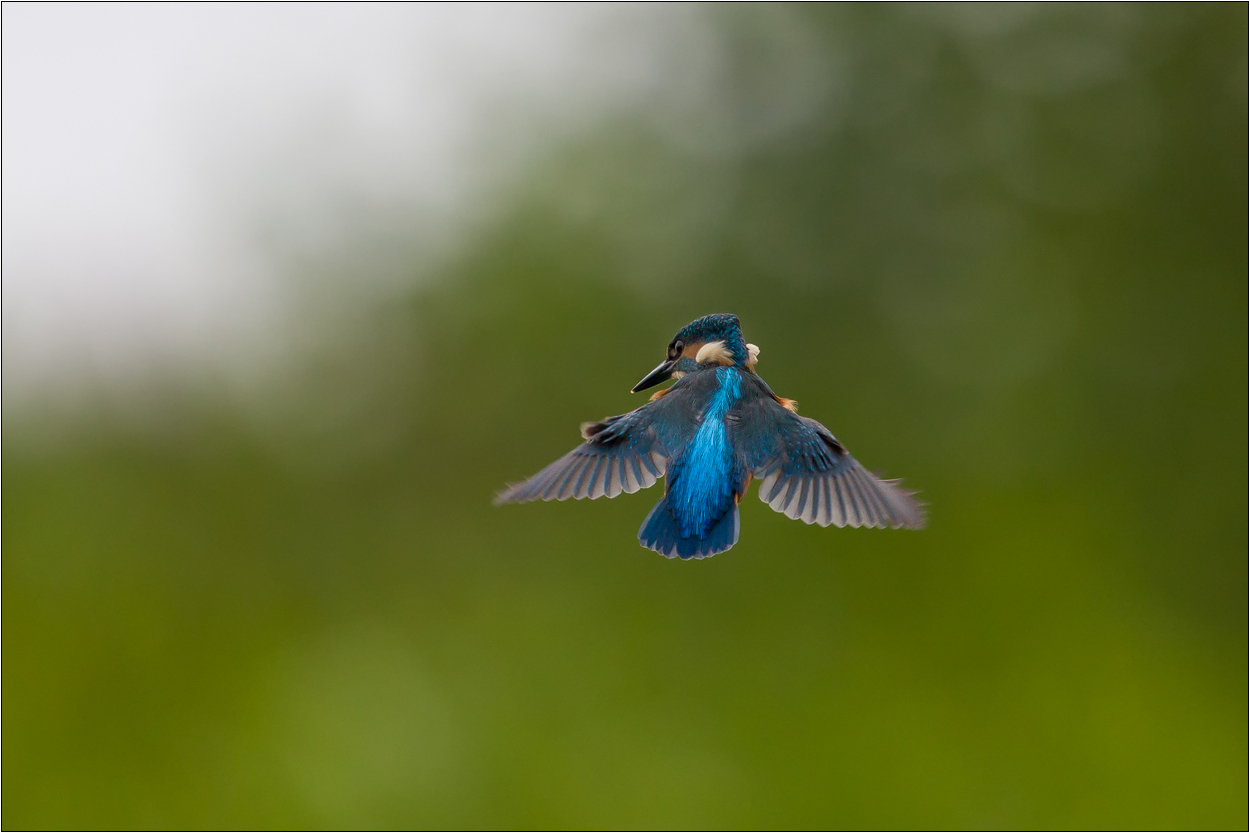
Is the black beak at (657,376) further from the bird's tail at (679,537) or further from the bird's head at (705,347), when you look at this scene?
the bird's tail at (679,537)

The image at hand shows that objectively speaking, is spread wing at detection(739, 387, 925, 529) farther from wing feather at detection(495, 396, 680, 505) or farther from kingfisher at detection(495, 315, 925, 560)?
wing feather at detection(495, 396, 680, 505)

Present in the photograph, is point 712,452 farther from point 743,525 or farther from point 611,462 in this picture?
point 743,525

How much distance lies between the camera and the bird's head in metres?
1.26

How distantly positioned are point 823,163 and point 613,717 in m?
5.33

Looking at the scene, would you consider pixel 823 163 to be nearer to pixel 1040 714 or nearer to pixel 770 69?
pixel 770 69

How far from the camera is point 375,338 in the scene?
11.2 meters

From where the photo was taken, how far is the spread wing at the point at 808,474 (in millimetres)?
1141

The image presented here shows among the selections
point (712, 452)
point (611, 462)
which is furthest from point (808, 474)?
point (611, 462)

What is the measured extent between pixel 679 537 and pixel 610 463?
6.6 inches

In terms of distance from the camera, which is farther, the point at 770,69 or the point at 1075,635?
the point at 1075,635

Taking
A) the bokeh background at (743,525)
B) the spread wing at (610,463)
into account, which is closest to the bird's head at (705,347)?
the spread wing at (610,463)

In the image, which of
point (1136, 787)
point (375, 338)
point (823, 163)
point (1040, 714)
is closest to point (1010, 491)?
point (1040, 714)

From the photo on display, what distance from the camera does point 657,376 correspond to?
48.5 inches

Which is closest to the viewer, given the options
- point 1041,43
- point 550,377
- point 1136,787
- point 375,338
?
point 1041,43
